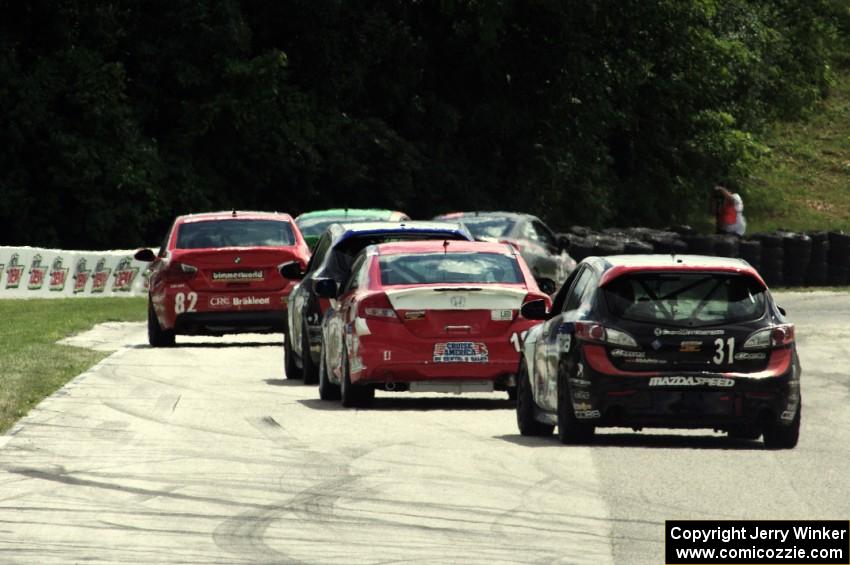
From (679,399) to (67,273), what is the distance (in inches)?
1134

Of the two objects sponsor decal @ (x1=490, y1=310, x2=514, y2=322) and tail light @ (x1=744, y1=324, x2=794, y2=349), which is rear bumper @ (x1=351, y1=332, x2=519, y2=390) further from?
tail light @ (x1=744, y1=324, x2=794, y2=349)

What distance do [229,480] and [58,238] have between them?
37.7 meters

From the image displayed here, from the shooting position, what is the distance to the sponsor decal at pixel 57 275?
139 ft

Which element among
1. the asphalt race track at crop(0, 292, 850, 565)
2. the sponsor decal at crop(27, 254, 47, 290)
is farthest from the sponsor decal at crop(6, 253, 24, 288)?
the asphalt race track at crop(0, 292, 850, 565)

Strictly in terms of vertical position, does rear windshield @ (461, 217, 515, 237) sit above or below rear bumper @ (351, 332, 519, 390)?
below

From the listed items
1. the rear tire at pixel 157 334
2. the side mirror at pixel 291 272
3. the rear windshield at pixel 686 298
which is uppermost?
the rear windshield at pixel 686 298

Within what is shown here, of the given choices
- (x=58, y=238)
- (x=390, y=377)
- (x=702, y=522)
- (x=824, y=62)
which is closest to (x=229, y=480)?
(x=702, y=522)

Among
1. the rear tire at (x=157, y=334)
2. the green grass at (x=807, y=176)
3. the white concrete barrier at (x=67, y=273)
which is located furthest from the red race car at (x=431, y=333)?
the green grass at (x=807, y=176)

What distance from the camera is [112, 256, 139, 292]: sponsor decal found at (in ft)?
143

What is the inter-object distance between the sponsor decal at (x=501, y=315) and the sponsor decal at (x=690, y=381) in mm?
3652

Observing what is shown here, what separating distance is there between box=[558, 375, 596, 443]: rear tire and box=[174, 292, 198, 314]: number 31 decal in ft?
39.5

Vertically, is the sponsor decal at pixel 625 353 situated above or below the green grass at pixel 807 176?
above

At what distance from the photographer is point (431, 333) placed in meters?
18.5

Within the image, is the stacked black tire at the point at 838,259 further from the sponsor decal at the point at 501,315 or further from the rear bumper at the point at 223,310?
the sponsor decal at the point at 501,315
